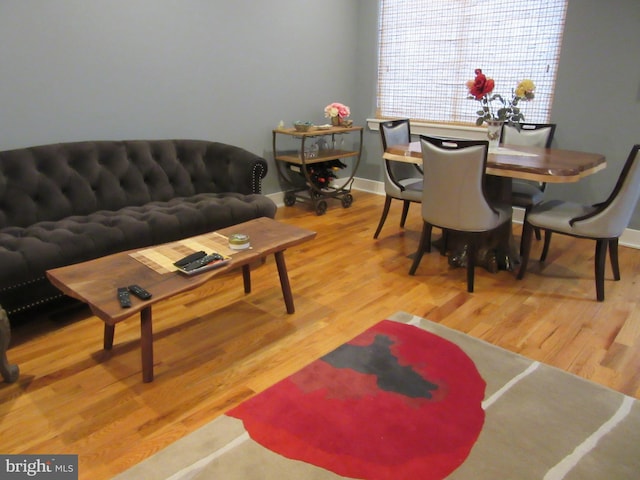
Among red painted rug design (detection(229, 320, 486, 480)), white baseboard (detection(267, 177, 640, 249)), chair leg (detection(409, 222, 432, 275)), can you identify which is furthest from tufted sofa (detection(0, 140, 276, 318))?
red painted rug design (detection(229, 320, 486, 480))

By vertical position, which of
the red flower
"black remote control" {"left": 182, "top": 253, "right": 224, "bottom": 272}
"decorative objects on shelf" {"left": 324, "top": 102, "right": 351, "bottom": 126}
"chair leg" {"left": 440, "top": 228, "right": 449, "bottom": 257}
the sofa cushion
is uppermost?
the red flower

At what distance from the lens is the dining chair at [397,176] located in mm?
3562

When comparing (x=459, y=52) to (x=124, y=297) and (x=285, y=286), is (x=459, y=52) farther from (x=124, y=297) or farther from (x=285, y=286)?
(x=124, y=297)

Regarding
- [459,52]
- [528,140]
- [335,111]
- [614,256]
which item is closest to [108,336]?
[614,256]

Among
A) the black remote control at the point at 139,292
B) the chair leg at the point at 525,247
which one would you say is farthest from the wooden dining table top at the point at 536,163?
the black remote control at the point at 139,292

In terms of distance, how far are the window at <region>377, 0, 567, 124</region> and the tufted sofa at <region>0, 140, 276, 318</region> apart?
2.14 meters

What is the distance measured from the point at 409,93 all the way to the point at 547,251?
2.32m

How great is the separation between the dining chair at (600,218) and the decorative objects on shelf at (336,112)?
227 centimetres

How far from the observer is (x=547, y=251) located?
11.0ft

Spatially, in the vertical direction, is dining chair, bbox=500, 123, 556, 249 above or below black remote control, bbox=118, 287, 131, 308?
above

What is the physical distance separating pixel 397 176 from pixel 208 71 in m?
1.83

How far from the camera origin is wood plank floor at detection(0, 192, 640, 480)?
181 cm

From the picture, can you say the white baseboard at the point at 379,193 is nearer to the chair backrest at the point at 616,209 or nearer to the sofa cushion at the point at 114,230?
the chair backrest at the point at 616,209

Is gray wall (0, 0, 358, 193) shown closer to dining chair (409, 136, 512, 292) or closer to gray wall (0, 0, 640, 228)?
gray wall (0, 0, 640, 228)
